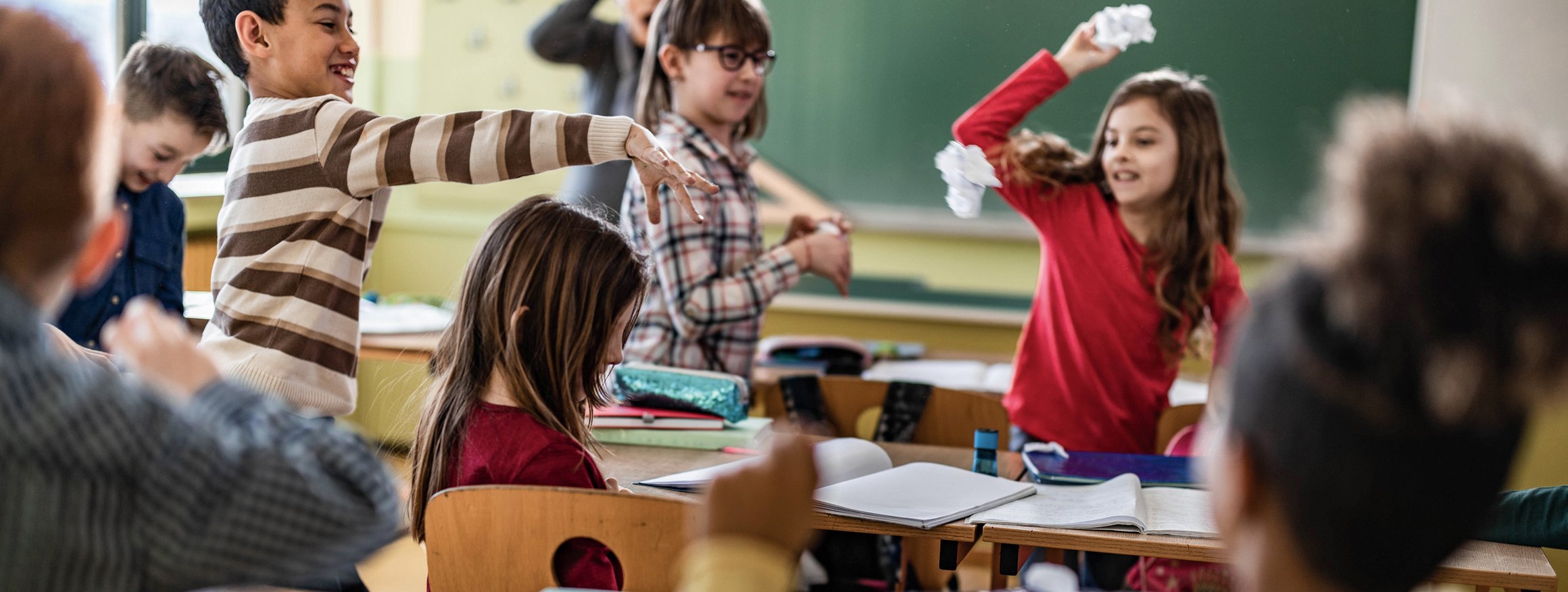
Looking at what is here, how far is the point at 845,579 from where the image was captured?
282 centimetres

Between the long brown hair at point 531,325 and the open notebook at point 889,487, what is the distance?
23 cm

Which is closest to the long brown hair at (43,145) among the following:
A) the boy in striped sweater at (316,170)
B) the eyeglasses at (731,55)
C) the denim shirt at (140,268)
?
the boy in striped sweater at (316,170)

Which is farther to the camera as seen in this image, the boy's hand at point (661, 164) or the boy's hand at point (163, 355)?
the boy's hand at point (661, 164)

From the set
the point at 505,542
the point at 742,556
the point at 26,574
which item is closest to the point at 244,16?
the point at 505,542

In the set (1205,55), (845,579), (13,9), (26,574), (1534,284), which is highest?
(1205,55)

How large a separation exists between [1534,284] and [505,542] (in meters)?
1.01

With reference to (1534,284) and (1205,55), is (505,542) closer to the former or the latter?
(1534,284)

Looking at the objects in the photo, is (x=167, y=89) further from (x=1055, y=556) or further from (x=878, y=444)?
(x=1055, y=556)

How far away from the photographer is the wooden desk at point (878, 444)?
1.58m

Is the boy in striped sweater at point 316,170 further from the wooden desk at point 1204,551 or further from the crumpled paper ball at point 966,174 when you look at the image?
the crumpled paper ball at point 966,174

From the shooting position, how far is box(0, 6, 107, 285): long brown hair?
29.7 inches

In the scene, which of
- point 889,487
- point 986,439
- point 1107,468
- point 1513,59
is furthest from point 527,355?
point 1513,59

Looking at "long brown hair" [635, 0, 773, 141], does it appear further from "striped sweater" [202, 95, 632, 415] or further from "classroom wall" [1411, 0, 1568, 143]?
"classroom wall" [1411, 0, 1568, 143]

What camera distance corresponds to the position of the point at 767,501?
0.84 metres
